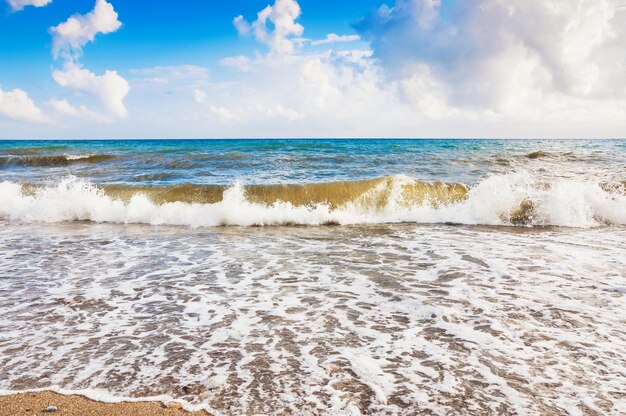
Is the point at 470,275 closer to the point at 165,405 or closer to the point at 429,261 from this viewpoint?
the point at 429,261

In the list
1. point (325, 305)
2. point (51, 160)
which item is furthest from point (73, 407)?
point (51, 160)

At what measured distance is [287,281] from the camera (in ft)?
17.2

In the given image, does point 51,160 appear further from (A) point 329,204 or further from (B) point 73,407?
(B) point 73,407

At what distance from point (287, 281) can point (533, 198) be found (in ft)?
24.5

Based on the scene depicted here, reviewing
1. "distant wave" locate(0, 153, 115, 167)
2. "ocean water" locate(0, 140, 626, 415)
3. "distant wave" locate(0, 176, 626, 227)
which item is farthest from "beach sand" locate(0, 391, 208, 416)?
"distant wave" locate(0, 153, 115, 167)

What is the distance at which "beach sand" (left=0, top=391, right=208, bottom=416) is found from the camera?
258cm

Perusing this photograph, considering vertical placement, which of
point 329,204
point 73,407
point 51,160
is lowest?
point 73,407

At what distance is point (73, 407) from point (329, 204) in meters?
8.75

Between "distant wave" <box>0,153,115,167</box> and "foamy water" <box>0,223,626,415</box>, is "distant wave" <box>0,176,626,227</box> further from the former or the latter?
"distant wave" <box>0,153,115,167</box>

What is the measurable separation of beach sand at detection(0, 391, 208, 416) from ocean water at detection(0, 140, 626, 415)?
96 millimetres

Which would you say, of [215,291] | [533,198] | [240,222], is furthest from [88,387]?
[533,198]

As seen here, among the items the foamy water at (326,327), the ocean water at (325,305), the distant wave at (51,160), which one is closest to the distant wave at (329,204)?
the ocean water at (325,305)

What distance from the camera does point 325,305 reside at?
4383 millimetres

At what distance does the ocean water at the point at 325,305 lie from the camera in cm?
285
